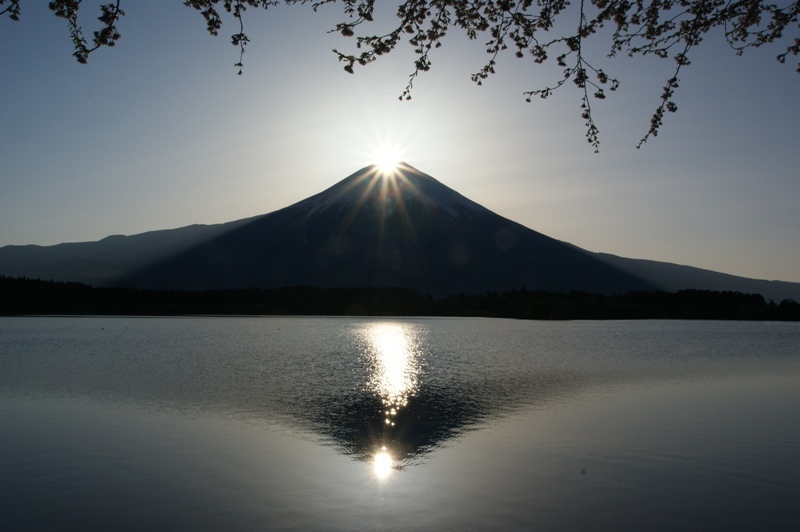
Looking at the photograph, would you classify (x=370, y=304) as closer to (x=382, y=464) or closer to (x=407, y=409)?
(x=407, y=409)

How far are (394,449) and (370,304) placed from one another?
511 ft

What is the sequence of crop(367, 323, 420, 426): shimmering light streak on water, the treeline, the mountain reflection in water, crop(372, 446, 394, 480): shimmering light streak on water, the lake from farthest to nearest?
the treeline < crop(367, 323, 420, 426): shimmering light streak on water < the mountain reflection in water < crop(372, 446, 394, 480): shimmering light streak on water < the lake

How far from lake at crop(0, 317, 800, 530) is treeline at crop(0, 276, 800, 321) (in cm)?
12136

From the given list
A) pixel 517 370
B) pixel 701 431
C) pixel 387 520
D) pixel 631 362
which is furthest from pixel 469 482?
pixel 631 362

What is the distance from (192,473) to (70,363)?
26929mm

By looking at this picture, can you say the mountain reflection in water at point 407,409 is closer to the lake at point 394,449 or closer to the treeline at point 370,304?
the lake at point 394,449

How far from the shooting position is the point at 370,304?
171 meters

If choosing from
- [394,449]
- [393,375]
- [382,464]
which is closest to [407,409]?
[394,449]

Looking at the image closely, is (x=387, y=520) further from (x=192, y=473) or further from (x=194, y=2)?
(x=194, y=2)

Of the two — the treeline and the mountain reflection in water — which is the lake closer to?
the mountain reflection in water

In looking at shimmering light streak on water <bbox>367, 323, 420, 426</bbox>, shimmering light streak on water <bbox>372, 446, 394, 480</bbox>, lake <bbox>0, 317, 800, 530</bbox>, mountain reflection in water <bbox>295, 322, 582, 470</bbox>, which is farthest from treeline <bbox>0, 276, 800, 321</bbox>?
→ shimmering light streak on water <bbox>372, 446, 394, 480</bbox>

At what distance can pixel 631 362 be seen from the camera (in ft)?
132

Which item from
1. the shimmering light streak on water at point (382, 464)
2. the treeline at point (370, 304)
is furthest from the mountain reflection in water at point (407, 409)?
the treeline at point (370, 304)

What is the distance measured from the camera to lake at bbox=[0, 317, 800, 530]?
36.0 ft
